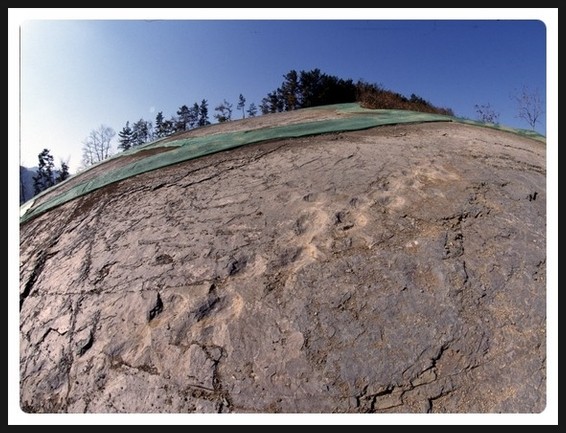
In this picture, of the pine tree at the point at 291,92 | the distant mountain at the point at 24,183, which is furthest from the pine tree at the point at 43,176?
the pine tree at the point at 291,92

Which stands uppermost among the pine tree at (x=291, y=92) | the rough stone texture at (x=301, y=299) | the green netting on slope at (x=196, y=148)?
the pine tree at (x=291, y=92)

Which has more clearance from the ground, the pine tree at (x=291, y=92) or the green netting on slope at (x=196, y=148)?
the pine tree at (x=291, y=92)

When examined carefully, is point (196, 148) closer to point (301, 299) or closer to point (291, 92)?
point (301, 299)

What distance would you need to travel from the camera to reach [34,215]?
341cm

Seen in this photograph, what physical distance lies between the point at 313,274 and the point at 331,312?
25cm

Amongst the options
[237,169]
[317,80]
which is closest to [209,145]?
[237,169]

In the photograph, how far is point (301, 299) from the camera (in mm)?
1716

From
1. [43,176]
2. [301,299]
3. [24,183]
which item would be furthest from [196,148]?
[43,176]

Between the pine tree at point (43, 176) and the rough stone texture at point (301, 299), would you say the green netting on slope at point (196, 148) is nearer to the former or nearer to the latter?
the rough stone texture at point (301, 299)

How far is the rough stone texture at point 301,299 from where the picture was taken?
1439 millimetres

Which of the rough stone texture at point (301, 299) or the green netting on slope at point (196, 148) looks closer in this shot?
the rough stone texture at point (301, 299)

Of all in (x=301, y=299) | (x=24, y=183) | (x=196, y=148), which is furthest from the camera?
(x=24, y=183)

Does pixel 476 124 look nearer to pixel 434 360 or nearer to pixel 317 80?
pixel 434 360

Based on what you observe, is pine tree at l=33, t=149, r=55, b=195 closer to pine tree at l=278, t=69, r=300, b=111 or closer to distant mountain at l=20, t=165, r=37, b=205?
distant mountain at l=20, t=165, r=37, b=205
